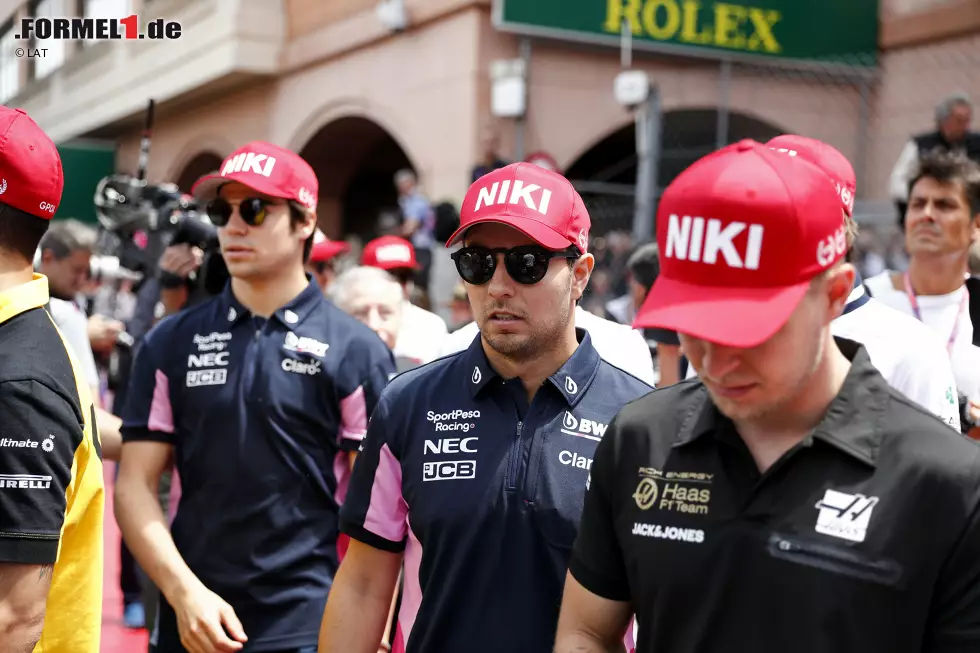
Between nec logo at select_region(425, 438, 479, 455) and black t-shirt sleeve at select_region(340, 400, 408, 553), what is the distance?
0.10 metres

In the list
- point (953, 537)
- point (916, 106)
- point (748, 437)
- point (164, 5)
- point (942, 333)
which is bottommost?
point (953, 537)

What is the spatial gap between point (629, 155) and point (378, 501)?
15.2m

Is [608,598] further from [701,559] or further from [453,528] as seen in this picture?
[453,528]

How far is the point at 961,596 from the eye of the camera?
68.6 inches

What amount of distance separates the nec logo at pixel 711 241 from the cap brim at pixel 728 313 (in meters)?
0.05

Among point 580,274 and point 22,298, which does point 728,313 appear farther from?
point 22,298

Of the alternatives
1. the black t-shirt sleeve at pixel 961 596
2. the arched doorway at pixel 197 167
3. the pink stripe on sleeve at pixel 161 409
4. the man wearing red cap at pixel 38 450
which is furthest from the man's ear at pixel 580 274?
the arched doorway at pixel 197 167

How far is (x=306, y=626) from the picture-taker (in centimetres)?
372

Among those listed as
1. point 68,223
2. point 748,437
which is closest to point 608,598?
point 748,437

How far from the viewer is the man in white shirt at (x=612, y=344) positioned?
345 centimetres

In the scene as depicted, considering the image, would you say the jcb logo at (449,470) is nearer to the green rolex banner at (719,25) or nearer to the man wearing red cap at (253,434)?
the man wearing red cap at (253,434)

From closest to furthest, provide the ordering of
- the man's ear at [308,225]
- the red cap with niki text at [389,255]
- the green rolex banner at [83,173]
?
1. the man's ear at [308,225]
2. the red cap with niki text at [389,255]
3. the green rolex banner at [83,173]

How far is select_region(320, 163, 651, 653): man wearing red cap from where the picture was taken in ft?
8.59

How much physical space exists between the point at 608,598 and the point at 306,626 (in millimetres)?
1910
